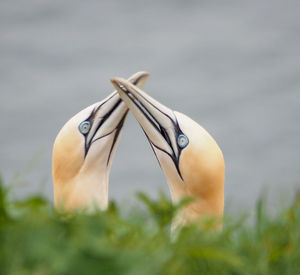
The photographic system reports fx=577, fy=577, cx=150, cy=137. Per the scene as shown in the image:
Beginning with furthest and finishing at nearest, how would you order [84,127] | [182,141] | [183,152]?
1. [84,127]
2. [182,141]
3. [183,152]

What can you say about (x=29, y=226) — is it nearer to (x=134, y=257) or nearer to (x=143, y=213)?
(x=134, y=257)

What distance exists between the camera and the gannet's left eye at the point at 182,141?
745 centimetres

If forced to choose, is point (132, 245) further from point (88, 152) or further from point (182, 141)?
point (88, 152)

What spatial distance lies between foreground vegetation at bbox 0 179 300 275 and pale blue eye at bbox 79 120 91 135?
5.05 metres

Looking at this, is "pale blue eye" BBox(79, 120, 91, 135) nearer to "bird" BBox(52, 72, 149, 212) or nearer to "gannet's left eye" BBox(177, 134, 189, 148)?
"bird" BBox(52, 72, 149, 212)

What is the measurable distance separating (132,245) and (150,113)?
6.09m

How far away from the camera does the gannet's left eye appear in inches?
293

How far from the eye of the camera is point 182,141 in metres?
7.52

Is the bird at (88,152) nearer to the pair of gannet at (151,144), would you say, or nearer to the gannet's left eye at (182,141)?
the pair of gannet at (151,144)

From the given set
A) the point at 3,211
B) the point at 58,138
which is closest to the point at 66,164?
the point at 58,138

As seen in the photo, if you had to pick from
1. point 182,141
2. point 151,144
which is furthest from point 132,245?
point 151,144

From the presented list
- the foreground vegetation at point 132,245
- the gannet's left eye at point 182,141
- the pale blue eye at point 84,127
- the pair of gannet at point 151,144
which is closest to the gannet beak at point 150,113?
the pair of gannet at point 151,144

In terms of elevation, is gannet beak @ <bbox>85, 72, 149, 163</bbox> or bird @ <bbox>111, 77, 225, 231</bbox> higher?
gannet beak @ <bbox>85, 72, 149, 163</bbox>

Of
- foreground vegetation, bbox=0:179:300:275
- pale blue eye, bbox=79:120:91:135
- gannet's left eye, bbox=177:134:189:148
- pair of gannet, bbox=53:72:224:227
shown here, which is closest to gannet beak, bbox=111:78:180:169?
pair of gannet, bbox=53:72:224:227
